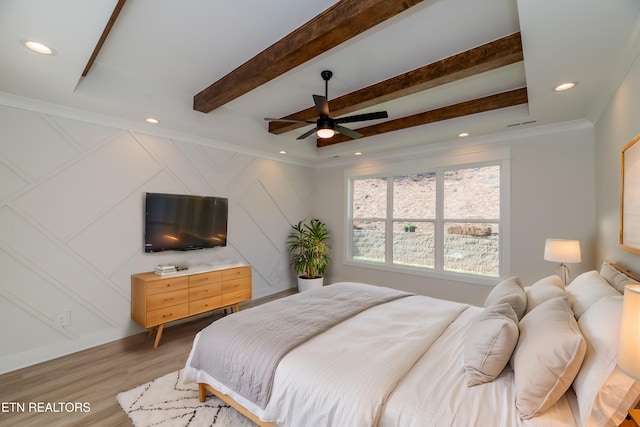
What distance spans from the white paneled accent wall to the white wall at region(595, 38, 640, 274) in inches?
166

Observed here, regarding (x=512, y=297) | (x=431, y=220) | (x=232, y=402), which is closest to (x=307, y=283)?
(x=431, y=220)

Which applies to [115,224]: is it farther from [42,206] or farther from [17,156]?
[17,156]

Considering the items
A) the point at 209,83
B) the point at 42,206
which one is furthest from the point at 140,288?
the point at 209,83

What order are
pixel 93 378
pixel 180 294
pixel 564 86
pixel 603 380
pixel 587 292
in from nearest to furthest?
pixel 603 380 → pixel 587 292 → pixel 564 86 → pixel 93 378 → pixel 180 294

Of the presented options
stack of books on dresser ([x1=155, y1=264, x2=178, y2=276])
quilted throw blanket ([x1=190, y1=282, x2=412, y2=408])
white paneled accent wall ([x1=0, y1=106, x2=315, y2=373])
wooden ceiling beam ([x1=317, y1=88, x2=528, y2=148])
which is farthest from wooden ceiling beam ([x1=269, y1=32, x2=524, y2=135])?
stack of books on dresser ([x1=155, y1=264, x2=178, y2=276])

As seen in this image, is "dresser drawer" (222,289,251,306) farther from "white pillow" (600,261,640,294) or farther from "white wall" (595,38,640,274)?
"white wall" (595,38,640,274)

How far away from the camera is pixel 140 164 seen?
335cm

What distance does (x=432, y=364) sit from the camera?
1506mm

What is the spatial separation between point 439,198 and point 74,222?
454 centimetres

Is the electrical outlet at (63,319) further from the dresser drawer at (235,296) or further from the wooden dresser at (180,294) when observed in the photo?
the dresser drawer at (235,296)

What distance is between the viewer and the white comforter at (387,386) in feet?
3.85

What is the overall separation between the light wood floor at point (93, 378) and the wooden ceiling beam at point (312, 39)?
2683 millimetres

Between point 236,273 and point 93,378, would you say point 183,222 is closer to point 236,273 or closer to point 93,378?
point 236,273

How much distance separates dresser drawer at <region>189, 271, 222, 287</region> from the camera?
3312mm
